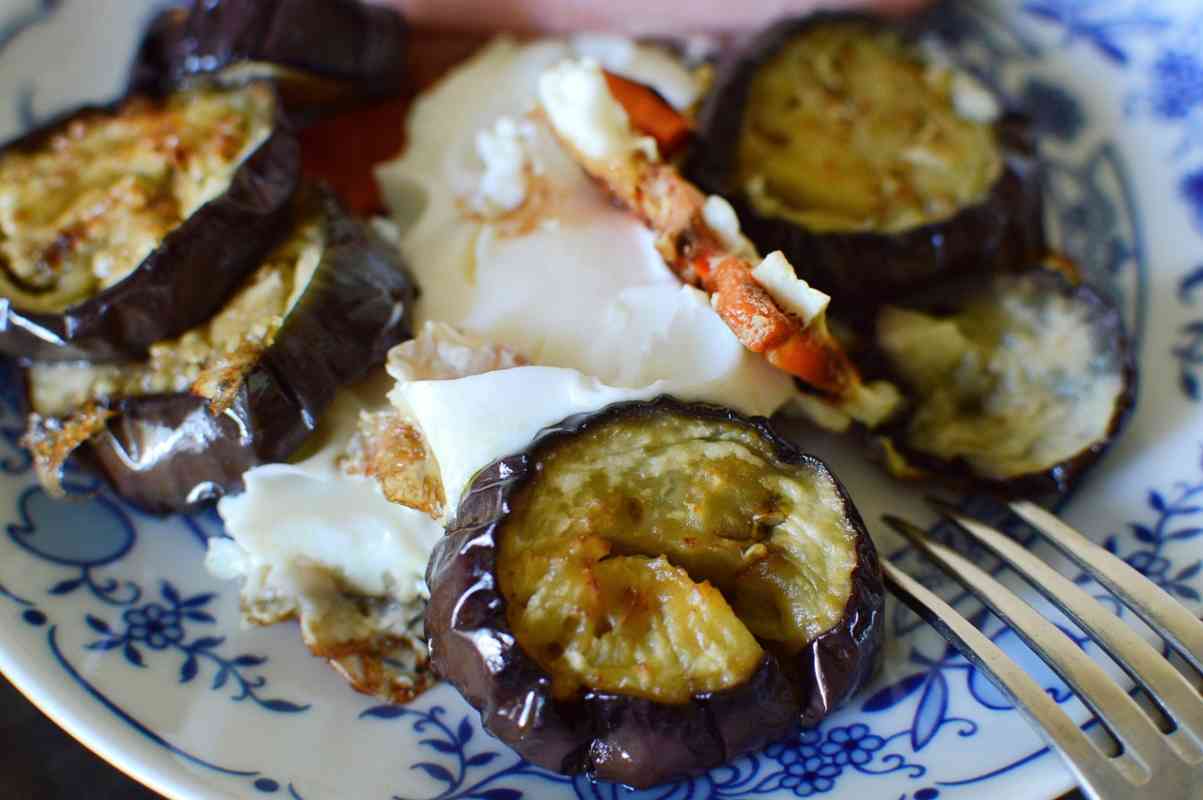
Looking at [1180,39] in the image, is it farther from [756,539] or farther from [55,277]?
[55,277]

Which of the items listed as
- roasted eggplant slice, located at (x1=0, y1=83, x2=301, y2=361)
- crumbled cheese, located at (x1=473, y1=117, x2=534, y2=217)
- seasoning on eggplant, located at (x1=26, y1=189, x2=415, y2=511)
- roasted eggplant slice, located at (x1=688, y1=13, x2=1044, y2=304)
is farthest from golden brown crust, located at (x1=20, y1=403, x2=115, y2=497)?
roasted eggplant slice, located at (x1=688, y1=13, x2=1044, y2=304)

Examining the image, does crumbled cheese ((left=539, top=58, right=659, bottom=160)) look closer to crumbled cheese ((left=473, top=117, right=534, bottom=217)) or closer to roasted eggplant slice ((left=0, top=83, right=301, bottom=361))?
crumbled cheese ((left=473, top=117, right=534, bottom=217))

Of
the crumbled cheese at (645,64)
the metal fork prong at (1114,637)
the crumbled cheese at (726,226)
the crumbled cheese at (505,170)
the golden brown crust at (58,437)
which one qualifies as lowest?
the golden brown crust at (58,437)

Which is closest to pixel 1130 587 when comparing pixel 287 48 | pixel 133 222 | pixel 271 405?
pixel 271 405

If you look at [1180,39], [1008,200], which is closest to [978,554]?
[1008,200]

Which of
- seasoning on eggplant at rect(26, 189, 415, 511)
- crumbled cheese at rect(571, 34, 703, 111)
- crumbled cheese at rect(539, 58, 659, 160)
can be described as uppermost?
crumbled cheese at rect(539, 58, 659, 160)

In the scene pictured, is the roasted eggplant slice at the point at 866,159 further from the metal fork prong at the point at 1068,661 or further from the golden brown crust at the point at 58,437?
the golden brown crust at the point at 58,437

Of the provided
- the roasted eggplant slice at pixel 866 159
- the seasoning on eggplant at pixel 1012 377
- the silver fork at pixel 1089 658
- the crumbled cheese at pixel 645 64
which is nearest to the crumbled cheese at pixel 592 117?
the roasted eggplant slice at pixel 866 159
